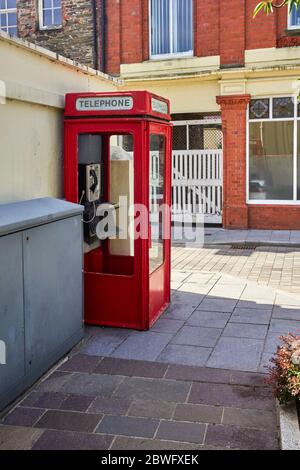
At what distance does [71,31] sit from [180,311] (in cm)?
1063

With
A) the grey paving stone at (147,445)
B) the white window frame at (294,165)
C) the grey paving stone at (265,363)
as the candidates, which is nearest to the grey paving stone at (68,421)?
the grey paving stone at (147,445)

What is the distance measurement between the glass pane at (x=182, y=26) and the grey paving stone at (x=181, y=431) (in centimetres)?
1224

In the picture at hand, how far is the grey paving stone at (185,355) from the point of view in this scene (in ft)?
17.7

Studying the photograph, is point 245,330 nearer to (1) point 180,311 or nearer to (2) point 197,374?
(1) point 180,311

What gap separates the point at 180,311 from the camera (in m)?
7.12

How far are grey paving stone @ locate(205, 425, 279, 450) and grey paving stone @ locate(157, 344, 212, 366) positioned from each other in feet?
4.28

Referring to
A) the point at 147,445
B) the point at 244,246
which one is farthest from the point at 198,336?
the point at 244,246

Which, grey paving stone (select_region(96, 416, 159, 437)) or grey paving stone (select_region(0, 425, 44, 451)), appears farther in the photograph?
grey paving stone (select_region(96, 416, 159, 437))

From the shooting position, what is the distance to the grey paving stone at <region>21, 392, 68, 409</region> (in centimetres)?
445

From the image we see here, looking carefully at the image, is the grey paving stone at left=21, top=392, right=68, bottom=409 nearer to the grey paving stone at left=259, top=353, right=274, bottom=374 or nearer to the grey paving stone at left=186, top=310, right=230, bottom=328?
the grey paving stone at left=259, top=353, right=274, bottom=374

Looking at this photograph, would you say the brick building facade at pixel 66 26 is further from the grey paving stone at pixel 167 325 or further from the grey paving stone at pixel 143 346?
the grey paving stone at pixel 143 346

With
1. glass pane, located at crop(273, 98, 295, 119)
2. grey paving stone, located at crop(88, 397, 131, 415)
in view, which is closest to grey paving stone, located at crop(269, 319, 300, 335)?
grey paving stone, located at crop(88, 397, 131, 415)
